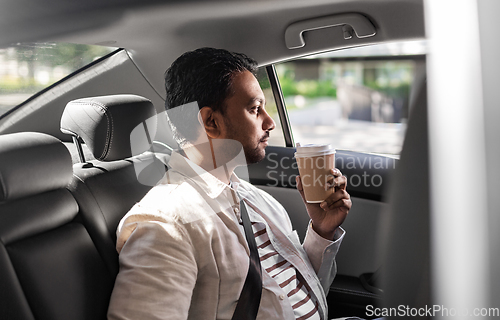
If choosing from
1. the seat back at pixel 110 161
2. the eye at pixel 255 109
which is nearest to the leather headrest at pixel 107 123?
→ the seat back at pixel 110 161

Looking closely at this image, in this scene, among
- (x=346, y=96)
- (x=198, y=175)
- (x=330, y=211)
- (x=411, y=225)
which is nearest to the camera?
(x=411, y=225)

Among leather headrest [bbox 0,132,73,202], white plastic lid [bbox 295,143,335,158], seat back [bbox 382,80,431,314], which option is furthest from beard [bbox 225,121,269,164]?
seat back [bbox 382,80,431,314]

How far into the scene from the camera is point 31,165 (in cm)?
105

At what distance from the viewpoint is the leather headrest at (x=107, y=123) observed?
134cm

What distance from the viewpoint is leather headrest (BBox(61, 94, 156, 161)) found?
134 cm

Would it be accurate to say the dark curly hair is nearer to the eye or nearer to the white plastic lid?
the eye

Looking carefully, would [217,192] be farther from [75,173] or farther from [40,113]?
[40,113]

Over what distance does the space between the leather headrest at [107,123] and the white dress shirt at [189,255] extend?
195mm

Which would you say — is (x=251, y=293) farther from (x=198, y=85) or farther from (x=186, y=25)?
(x=186, y=25)

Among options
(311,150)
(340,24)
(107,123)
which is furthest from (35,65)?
(340,24)

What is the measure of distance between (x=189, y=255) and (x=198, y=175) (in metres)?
0.30

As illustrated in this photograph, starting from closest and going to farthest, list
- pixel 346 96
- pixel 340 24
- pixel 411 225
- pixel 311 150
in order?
pixel 411 225 → pixel 311 150 → pixel 340 24 → pixel 346 96

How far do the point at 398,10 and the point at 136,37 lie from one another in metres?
0.87

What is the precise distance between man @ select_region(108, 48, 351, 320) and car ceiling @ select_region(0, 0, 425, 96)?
14cm
